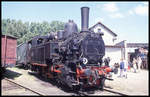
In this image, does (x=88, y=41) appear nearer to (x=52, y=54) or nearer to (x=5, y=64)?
(x=52, y=54)

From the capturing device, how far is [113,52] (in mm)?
27984

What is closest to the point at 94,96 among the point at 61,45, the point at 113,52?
the point at 61,45

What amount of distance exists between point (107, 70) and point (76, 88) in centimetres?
190

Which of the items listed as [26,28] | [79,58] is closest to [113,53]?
[79,58]

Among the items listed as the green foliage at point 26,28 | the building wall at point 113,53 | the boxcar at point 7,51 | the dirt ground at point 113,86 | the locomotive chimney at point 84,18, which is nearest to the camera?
the dirt ground at point 113,86

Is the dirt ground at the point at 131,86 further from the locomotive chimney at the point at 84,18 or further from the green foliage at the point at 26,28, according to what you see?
the green foliage at the point at 26,28

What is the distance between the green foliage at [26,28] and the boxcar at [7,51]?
1464cm

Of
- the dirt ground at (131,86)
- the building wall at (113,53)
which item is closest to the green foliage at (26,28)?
the building wall at (113,53)

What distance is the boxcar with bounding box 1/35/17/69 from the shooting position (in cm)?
1369

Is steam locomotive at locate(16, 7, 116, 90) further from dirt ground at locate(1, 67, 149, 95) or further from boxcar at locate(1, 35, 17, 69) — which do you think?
boxcar at locate(1, 35, 17, 69)

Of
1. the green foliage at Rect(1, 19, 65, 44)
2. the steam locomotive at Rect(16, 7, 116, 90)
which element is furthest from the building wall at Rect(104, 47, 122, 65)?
the steam locomotive at Rect(16, 7, 116, 90)

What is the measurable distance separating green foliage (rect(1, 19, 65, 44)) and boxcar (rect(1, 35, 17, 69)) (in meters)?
14.6

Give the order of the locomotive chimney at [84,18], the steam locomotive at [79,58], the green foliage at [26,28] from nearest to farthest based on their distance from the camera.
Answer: the steam locomotive at [79,58] < the locomotive chimney at [84,18] < the green foliage at [26,28]

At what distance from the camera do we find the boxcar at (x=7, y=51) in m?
13.7
